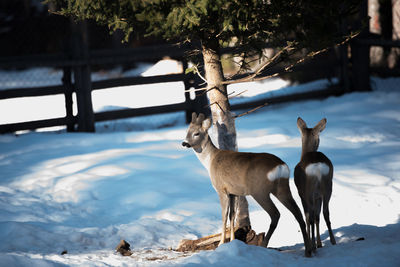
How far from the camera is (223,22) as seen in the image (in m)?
4.11

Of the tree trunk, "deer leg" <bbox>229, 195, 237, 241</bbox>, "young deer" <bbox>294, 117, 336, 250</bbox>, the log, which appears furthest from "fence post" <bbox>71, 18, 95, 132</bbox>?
"young deer" <bbox>294, 117, 336, 250</bbox>

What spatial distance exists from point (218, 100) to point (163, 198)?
2.13m

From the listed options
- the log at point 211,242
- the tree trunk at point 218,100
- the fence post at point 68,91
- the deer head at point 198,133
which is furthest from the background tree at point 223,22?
the fence post at point 68,91

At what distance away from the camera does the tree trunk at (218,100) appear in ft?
16.1

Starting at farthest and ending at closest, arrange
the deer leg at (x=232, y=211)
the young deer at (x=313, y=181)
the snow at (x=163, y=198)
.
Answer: the deer leg at (x=232, y=211) < the snow at (x=163, y=198) < the young deer at (x=313, y=181)

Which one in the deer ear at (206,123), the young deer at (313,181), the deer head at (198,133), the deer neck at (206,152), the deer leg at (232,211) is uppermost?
the deer ear at (206,123)

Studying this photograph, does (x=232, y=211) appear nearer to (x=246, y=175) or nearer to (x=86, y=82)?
(x=246, y=175)

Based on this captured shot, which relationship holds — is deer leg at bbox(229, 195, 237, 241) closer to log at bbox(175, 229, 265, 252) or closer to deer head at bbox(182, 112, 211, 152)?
log at bbox(175, 229, 265, 252)

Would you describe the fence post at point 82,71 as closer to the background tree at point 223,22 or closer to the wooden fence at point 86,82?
the wooden fence at point 86,82

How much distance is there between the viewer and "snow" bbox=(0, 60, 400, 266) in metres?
4.31

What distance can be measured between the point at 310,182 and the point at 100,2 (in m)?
2.40

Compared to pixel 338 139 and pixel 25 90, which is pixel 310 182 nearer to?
pixel 338 139

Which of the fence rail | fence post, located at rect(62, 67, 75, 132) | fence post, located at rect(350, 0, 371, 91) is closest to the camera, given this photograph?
the fence rail

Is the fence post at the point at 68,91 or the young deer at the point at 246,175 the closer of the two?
the young deer at the point at 246,175
